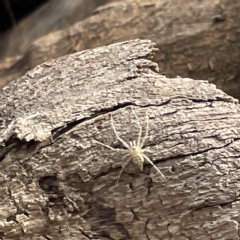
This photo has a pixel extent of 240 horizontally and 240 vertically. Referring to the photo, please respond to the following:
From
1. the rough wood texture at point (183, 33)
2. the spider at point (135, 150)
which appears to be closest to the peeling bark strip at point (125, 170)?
the spider at point (135, 150)

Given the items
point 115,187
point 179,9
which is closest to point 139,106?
point 115,187

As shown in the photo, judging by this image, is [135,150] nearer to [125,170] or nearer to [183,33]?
[125,170]

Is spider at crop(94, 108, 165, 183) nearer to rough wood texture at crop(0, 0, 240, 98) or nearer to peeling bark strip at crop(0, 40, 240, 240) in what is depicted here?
peeling bark strip at crop(0, 40, 240, 240)

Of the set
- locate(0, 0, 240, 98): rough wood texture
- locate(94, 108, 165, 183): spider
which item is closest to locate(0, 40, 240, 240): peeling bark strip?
locate(94, 108, 165, 183): spider

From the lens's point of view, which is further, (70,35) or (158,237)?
(70,35)

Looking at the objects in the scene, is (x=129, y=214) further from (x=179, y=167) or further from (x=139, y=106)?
(x=139, y=106)

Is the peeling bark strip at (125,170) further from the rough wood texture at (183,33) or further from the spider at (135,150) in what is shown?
the rough wood texture at (183,33)
